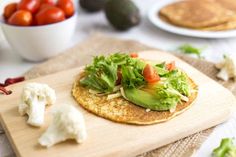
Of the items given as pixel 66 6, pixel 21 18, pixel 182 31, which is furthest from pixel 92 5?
pixel 21 18

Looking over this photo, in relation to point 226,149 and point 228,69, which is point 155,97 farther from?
point 228,69

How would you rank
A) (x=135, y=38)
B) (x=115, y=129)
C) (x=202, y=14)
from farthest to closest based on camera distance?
(x=135, y=38)
(x=202, y=14)
(x=115, y=129)

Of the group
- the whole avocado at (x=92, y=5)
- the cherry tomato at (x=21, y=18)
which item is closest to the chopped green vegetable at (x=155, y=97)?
the cherry tomato at (x=21, y=18)

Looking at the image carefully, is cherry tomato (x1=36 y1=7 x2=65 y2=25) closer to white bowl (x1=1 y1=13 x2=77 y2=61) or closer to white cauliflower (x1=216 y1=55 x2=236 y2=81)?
white bowl (x1=1 y1=13 x2=77 y2=61)

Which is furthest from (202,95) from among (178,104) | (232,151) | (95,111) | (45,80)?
(45,80)

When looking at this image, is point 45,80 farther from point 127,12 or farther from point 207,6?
point 207,6

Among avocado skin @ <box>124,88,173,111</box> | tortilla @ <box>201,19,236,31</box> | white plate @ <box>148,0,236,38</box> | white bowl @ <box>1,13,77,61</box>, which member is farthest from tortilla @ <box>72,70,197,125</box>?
tortilla @ <box>201,19,236,31</box>
